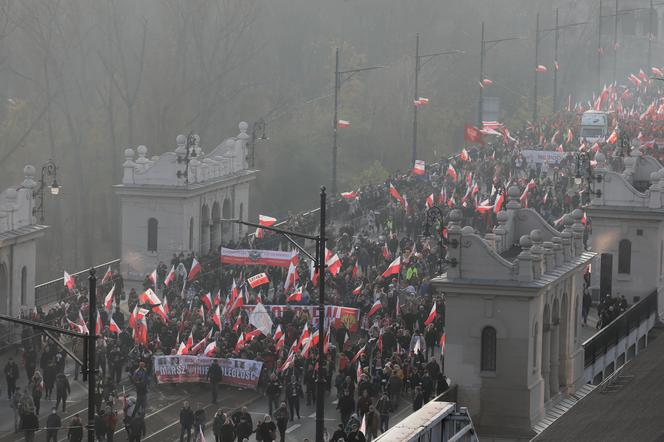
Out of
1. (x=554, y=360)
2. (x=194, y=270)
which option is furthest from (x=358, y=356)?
(x=194, y=270)

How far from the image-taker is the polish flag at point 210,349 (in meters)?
44.2

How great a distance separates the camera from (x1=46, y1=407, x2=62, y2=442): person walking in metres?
38.3

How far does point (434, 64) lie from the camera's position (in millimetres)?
134375

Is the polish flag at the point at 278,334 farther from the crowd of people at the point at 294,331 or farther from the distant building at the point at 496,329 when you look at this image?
the distant building at the point at 496,329

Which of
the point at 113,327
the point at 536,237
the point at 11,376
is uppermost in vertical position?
the point at 536,237

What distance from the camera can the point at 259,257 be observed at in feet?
181

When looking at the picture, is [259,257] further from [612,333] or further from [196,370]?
[612,333]

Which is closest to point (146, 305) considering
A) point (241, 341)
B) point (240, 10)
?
point (241, 341)

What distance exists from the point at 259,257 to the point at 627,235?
434 inches

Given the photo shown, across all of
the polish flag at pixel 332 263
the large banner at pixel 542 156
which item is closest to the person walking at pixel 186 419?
the polish flag at pixel 332 263

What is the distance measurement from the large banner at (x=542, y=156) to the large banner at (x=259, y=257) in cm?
2787

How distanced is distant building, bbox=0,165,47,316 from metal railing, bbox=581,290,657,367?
17545mm

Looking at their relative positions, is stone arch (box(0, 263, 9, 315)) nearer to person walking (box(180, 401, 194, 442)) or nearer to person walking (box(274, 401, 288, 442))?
person walking (box(180, 401, 194, 442))

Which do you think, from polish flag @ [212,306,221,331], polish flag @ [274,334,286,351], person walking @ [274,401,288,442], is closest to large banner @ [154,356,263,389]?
polish flag @ [274,334,286,351]
